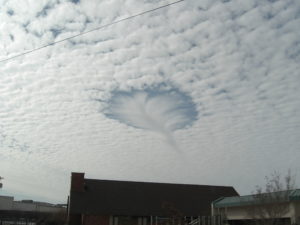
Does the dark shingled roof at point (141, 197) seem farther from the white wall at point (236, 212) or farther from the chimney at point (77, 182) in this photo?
the white wall at point (236, 212)

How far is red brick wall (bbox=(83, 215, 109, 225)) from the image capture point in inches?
1708

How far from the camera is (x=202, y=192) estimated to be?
50312 mm

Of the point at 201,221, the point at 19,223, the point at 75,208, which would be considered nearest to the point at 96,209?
the point at 75,208

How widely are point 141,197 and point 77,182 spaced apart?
766 centimetres

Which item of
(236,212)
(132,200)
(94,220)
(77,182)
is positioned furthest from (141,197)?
(236,212)

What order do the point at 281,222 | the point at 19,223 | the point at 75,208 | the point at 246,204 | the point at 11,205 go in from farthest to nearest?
the point at 11,205 < the point at 19,223 < the point at 75,208 < the point at 246,204 < the point at 281,222

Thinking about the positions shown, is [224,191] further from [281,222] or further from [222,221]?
[281,222]

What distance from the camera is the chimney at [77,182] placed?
47188 millimetres

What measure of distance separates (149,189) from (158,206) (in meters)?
3.99

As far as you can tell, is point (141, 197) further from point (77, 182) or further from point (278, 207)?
point (278, 207)

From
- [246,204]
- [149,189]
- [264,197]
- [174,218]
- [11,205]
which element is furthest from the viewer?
[11,205]

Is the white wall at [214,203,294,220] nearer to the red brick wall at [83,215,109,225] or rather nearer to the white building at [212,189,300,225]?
the white building at [212,189,300,225]

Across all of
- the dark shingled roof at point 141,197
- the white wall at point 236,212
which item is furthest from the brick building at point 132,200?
the white wall at point 236,212

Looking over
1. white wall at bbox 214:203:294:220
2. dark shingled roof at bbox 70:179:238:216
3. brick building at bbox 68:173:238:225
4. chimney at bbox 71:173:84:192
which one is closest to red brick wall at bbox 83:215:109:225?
brick building at bbox 68:173:238:225
